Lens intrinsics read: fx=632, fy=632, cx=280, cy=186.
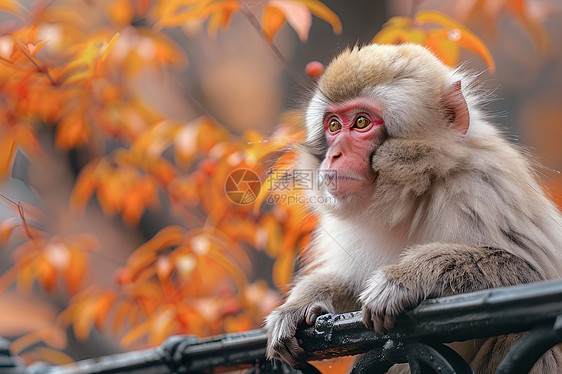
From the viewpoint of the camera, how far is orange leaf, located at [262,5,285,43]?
231 centimetres

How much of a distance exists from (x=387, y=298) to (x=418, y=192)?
503mm

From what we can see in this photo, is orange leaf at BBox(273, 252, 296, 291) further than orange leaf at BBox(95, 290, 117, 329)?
No

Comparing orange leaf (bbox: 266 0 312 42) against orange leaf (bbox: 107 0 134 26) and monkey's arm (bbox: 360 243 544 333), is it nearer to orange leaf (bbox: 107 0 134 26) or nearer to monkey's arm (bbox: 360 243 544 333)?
monkey's arm (bbox: 360 243 544 333)

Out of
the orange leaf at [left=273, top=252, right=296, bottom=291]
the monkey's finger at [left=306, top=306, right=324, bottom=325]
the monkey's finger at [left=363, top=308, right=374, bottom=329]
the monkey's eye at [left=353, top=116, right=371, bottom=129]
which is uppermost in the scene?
the monkey's eye at [left=353, top=116, right=371, bottom=129]

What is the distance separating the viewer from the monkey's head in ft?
6.14

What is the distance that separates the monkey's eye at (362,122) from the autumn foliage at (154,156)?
270 millimetres

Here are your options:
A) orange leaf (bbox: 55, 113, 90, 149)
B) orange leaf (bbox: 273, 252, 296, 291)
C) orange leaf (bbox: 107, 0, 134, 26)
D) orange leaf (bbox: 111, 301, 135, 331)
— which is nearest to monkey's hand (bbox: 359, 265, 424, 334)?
orange leaf (bbox: 273, 252, 296, 291)

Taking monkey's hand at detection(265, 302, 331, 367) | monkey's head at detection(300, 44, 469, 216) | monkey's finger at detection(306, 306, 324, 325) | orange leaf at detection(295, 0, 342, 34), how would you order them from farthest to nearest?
orange leaf at detection(295, 0, 342, 34) → monkey's head at detection(300, 44, 469, 216) → monkey's finger at detection(306, 306, 324, 325) → monkey's hand at detection(265, 302, 331, 367)

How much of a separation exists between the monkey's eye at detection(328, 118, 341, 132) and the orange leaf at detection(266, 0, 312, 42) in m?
0.33

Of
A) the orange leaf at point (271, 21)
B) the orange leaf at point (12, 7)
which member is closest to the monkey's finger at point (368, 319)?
the orange leaf at point (271, 21)

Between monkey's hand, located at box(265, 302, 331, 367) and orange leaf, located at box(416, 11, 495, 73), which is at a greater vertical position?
orange leaf, located at box(416, 11, 495, 73)

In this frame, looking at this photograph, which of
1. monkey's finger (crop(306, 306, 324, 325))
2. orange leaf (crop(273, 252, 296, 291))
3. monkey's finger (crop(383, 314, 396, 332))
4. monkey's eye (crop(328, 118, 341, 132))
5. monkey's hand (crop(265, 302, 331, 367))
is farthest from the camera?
orange leaf (crop(273, 252, 296, 291))

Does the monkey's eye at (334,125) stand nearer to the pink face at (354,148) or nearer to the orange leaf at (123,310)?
the pink face at (354,148)

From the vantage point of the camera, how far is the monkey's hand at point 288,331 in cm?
163
